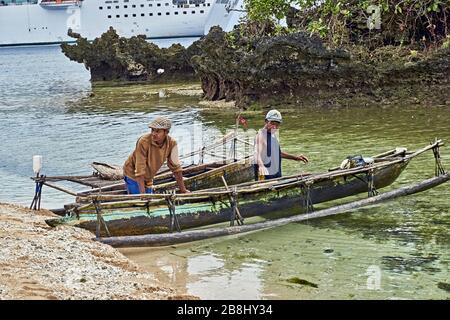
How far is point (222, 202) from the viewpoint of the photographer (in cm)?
1119

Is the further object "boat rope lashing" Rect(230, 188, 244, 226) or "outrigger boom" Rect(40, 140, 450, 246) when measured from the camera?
"boat rope lashing" Rect(230, 188, 244, 226)

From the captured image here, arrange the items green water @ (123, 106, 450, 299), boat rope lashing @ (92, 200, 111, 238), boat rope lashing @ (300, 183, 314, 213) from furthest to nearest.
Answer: boat rope lashing @ (300, 183, 314, 213), boat rope lashing @ (92, 200, 111, 238), green water @ (123, 106, 450, 299)

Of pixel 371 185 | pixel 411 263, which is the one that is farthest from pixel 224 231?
pixel 371 185

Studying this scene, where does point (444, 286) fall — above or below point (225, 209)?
below

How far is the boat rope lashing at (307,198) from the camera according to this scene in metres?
11.7

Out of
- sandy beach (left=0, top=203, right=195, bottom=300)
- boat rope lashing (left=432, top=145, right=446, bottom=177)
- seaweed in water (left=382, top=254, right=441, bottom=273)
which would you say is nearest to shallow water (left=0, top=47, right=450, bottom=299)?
seaweed in water (left=382, top=254, right=441, bottom=273)

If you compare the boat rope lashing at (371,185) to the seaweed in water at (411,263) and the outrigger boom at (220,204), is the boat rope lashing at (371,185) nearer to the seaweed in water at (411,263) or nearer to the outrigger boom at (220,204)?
the outrigger boom at (220,204)

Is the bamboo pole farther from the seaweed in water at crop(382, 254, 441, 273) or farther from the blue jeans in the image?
the seaweed in water at crop(382, 254, 441, 273)

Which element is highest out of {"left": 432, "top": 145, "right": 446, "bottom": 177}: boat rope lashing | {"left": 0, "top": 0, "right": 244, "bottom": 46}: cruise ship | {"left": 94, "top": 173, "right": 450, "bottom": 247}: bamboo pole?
{"left": 0, "top": 0, "right": 244, "bottom": 46}: cruise ship

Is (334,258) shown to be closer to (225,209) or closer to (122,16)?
(225,209)

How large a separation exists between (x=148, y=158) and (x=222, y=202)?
1305 millimetres

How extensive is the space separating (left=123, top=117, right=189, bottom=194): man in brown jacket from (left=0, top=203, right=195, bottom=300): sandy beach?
45.7 inches

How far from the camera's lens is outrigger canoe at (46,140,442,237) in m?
10.4
